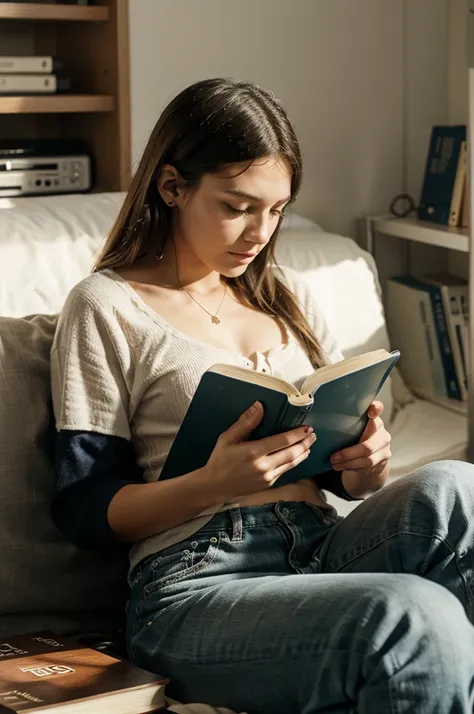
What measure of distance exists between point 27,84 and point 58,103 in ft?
0.24

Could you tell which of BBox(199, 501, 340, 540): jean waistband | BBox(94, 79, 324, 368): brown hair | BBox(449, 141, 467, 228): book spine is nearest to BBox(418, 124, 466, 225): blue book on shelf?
BBox(449, 141, 467, 228): book spine

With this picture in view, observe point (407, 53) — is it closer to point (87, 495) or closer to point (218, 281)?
point (218, 281)

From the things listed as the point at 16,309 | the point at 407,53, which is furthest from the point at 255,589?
the point at 407,53

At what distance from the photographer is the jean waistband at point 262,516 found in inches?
50.9

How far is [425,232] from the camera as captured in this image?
2.41 meters

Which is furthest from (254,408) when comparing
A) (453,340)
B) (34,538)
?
(453,340)

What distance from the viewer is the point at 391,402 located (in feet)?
7.02

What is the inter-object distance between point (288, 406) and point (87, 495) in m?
0.28

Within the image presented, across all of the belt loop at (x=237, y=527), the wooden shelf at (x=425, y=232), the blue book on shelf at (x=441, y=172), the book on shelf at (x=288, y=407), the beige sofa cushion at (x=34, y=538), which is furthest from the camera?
the blue book on shelf at (x=441, y=172)

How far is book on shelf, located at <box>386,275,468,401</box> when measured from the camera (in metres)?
2.35

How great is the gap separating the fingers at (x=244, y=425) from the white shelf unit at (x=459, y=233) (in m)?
0.77

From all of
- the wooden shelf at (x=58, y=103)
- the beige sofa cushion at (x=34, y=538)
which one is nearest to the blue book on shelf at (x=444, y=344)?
the wooden shelf at (x=58, y=103)

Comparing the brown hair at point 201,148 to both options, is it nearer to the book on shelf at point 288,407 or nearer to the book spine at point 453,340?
the book on shelf at point 288,407

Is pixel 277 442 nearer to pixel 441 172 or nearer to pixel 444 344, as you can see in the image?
pixel 444 344
